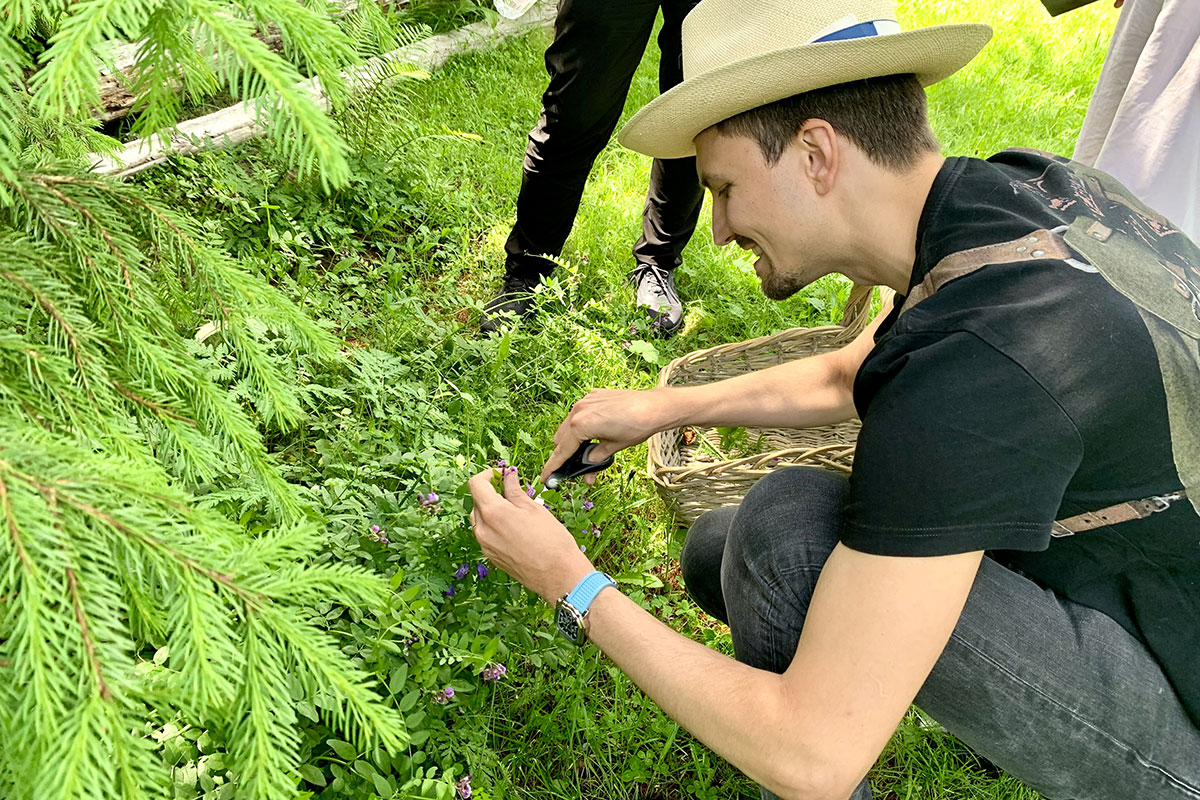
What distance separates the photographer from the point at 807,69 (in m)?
1.62

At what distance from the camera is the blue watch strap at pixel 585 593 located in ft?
5.37

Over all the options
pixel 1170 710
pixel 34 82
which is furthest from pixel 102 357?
pixel 1170 710

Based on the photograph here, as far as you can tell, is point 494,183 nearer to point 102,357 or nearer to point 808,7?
point 808,7

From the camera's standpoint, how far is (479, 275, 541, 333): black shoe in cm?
300

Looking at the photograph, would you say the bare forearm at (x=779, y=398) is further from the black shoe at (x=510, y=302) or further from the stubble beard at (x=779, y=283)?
the black shoe at (x=510, y=302)

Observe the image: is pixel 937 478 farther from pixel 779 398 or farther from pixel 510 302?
pixel 510 302

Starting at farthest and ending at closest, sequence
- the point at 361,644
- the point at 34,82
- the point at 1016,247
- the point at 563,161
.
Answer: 1. the point at 563,161
2. the point at 361,644
3. the point at 1016,247
4. the point at 34,82

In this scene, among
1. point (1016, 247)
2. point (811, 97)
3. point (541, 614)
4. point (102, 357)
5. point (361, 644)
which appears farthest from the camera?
point (541, 614)

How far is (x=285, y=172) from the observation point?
326 centimetres

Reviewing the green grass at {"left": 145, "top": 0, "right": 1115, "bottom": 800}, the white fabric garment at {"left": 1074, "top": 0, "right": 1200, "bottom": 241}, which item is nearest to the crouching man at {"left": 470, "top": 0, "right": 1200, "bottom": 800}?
the green grass at {"left": 145, "top": 0, "right": 1115, "bottom": 800}

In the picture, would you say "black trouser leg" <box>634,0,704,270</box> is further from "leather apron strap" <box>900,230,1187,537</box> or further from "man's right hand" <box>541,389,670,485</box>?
"leather apron strap" <box>900,230,1187,537</box>

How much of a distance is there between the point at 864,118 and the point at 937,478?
0.74 m

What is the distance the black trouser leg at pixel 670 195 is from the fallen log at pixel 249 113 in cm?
92

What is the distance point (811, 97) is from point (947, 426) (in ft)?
2.41
